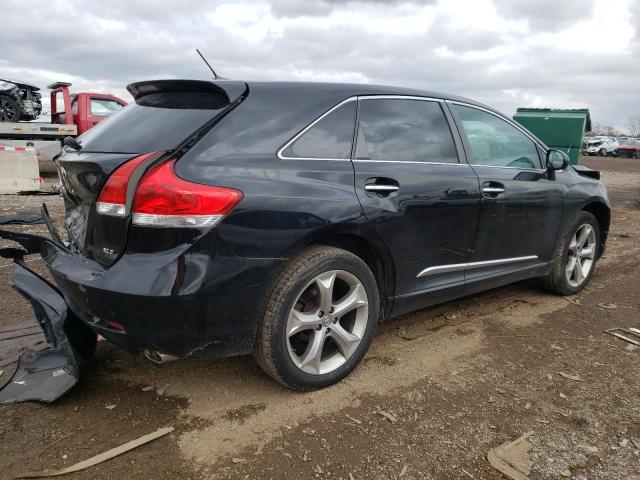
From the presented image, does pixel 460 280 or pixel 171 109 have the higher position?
pixel 171 109

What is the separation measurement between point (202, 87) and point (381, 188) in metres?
1.07

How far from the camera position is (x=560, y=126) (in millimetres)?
12508

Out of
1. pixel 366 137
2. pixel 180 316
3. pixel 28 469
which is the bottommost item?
pixel 28 469

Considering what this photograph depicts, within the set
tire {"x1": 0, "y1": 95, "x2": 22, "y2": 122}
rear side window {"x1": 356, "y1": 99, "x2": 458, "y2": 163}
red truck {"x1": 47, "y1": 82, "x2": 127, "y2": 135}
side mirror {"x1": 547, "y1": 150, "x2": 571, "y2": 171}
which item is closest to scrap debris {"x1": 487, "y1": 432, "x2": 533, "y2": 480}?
rear side window {"x1": 356, "y1": 99, "x2": 458, "y2": 163}

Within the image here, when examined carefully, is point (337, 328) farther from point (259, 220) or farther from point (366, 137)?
point (366, 137)

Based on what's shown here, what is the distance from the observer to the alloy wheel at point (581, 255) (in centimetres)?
452

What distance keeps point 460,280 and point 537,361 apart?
682 mm

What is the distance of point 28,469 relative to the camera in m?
2.15

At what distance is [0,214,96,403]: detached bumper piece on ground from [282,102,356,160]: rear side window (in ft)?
4.83

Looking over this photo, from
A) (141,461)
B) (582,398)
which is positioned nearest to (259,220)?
(141,461)

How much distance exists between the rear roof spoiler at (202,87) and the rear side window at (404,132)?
724mm

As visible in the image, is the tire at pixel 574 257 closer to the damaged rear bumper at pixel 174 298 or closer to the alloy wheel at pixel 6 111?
the damaged rear bumper at pixel 174 298

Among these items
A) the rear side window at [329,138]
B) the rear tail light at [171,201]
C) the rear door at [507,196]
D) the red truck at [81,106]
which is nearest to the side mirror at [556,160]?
the rear door at [507,196]

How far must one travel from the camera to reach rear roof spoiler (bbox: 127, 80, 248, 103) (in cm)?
258
